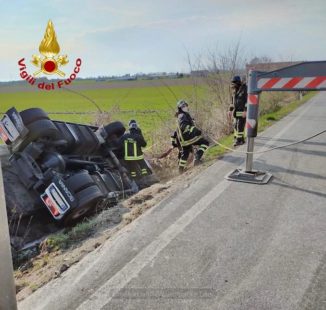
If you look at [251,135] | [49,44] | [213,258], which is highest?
[49,44]

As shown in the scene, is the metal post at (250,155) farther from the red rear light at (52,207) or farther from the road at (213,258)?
the red rear light at (52,207)

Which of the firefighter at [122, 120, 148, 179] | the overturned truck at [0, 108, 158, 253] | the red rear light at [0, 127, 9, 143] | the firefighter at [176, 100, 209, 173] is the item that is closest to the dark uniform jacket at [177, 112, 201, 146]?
the firefighter at [176, 100, 209, 173]

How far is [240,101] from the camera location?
877 centimetres

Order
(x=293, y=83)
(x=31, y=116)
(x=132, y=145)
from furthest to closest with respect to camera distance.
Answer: (x=132, y=145) → (x=31, y=116) → (x=293, y=83)

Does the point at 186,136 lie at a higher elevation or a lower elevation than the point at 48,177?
higher

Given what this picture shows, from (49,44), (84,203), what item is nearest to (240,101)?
(84,203)

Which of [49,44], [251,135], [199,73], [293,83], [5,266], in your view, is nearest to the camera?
[5,266]

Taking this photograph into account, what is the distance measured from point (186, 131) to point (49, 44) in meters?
3.80

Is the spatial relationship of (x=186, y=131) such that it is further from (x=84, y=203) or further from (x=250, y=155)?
(x=84, y=203)

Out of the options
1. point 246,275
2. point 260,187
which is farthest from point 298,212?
point 246,275

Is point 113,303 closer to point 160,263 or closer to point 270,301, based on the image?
point 160,263

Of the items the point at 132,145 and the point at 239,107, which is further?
the point at 239,107

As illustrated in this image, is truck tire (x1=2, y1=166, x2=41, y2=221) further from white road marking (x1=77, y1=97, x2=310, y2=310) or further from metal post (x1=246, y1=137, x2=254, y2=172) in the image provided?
metal post (x1=246, y1=137, x2=254, y2=172)

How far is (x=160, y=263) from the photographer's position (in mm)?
2963
